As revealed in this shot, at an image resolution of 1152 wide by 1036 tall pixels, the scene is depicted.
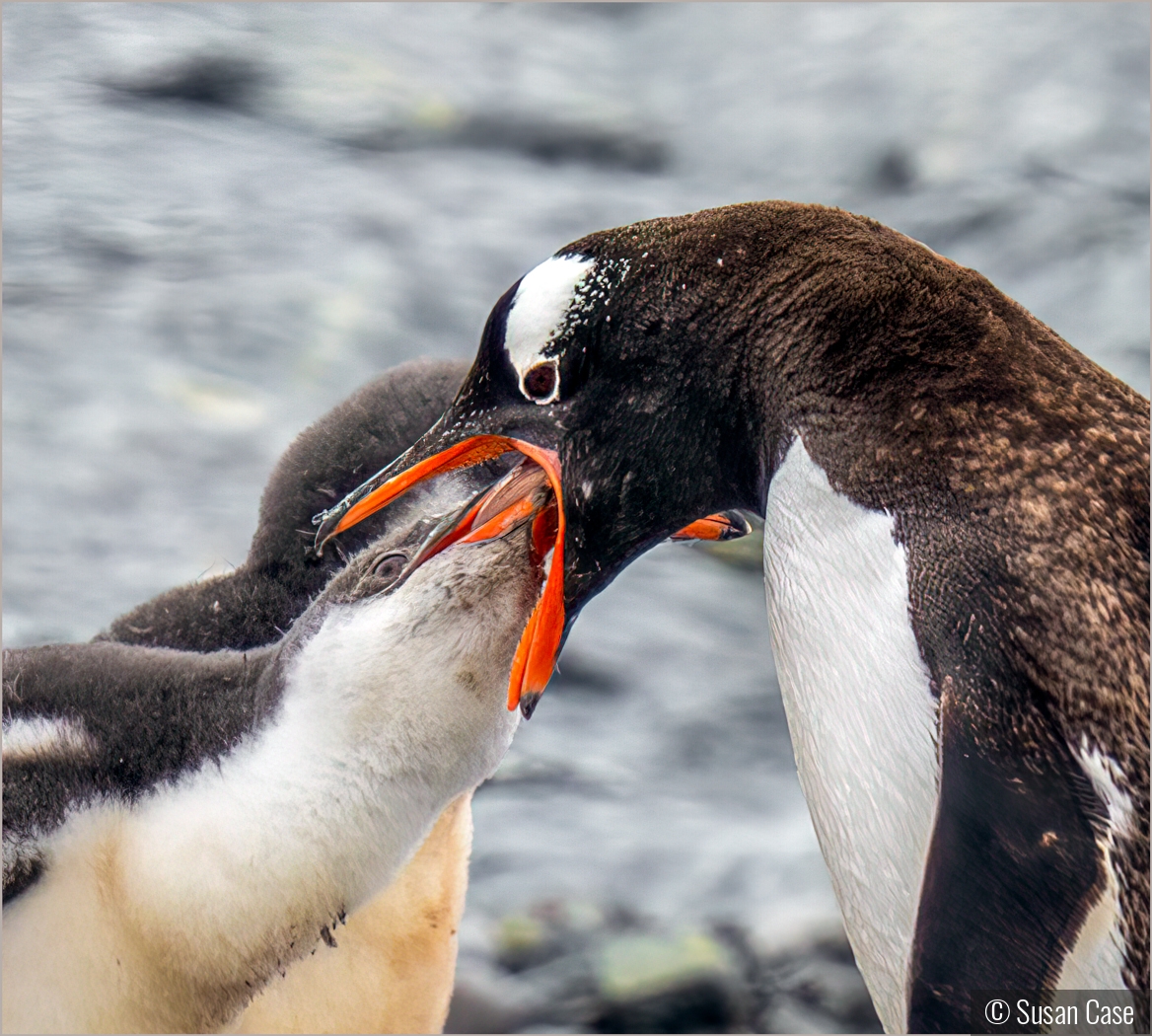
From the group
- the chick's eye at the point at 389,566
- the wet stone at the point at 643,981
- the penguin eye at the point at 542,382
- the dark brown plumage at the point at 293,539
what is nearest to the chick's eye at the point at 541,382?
the penguin eye at the point at 542,382

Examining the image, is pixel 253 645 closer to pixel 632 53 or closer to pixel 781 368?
pixel 781 368

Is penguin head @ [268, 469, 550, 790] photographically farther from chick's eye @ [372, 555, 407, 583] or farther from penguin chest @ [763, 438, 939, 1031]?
penguin chest @ [763, 438, 939, 1031]

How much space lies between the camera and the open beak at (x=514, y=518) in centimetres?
80

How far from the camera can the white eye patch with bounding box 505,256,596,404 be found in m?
0.79

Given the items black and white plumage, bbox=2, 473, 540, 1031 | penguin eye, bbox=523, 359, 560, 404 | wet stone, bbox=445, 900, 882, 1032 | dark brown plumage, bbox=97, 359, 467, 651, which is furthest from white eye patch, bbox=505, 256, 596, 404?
wet stone, bbox=445, 900, 882, 1032

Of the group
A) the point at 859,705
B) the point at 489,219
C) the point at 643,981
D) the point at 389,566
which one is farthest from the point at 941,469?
the point at 489,219

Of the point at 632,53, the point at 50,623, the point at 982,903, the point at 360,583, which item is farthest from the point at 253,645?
the point at 632,53

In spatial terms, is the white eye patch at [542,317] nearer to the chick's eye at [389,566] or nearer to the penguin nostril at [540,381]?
the penguin nostril at [540,381]

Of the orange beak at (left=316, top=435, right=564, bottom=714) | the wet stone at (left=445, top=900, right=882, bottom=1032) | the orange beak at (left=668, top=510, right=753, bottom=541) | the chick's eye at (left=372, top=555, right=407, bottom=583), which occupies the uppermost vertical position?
the orange beak at (left=316, top=435, right=564, bottom=714)

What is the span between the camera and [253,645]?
3.46 feet

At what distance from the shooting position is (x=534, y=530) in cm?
86

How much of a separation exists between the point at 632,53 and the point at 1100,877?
159cm

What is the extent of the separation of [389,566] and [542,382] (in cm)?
17

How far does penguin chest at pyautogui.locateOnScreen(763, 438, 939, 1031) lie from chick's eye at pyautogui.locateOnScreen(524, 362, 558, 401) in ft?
0.51
